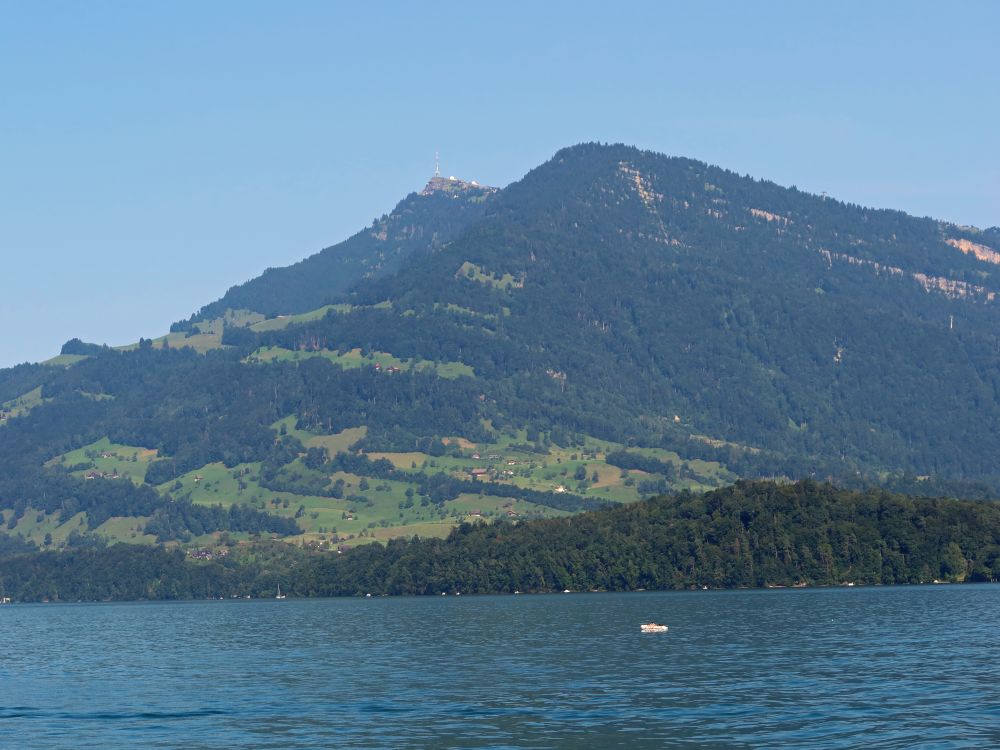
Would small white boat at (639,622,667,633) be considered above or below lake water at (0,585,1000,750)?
above

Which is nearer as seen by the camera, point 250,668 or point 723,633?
point 250,668

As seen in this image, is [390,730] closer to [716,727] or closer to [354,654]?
[716,727]

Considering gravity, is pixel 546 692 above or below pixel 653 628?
below

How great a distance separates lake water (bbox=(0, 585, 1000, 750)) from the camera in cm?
9638

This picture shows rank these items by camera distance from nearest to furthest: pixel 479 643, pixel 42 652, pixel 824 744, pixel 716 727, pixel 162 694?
1. pixel 824 744
2. pixel 716 727
3. pixel 162 694
4. pixel 479 643
5. pixel 42 652

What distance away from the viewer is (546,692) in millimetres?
117312

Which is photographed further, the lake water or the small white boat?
the small white boat

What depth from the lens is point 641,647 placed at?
15812 centimetres

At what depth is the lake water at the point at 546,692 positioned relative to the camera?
9638 cm

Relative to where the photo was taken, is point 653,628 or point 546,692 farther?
point 653,628

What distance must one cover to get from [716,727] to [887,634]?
7307 centimetres

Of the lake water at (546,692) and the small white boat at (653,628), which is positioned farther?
the small white boat at (653,628)

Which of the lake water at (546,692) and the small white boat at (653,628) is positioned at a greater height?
the small white boat at (653,628)

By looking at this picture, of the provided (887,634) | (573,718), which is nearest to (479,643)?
(887,634)
